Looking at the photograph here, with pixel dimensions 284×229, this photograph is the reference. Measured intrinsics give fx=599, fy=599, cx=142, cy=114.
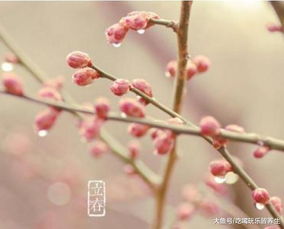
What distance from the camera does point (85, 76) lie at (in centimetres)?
63

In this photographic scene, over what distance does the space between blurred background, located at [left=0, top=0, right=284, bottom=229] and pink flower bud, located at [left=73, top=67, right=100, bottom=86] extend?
62cm

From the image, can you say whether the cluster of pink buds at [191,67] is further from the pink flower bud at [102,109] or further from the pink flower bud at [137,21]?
the pink flower bud at [102,109]

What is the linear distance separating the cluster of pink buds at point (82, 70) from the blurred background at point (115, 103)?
62 centimetres

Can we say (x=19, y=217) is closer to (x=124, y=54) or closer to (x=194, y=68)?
(x=124, y=54)

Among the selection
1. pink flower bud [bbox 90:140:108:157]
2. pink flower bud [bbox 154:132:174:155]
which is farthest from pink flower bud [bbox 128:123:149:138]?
pink flower bud [bbox 90:140:108:157]

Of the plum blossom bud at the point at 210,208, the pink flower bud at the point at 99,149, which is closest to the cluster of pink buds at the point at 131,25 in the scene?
the pink flower bud at the point at 99,149

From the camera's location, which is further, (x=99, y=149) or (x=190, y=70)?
(x=99, y=149)

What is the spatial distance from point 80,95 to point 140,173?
1057 mm

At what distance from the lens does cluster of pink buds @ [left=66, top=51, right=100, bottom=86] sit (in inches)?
24.9

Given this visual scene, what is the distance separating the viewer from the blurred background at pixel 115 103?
1.42 m

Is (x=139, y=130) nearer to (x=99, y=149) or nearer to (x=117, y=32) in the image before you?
(x=117, y=32)

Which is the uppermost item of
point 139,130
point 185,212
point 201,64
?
point 201,64

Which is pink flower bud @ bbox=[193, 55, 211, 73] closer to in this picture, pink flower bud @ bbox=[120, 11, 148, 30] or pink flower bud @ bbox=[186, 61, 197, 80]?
pink flower bud @ bbox=[186, 61, 197, 80]

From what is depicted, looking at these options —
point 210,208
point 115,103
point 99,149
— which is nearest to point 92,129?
point 99,149
